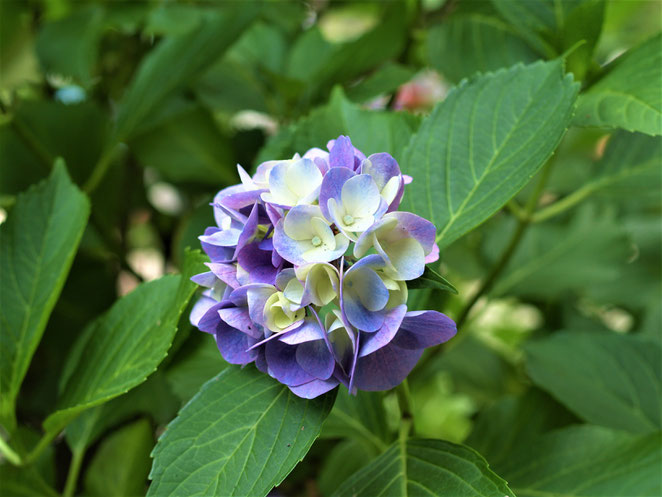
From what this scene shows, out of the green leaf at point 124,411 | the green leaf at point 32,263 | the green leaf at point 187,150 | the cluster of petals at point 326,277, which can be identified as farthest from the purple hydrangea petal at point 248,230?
the green leaf at point 187,150

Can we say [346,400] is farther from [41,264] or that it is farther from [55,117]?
[55,117]

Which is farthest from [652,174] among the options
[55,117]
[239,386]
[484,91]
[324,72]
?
[55,117]

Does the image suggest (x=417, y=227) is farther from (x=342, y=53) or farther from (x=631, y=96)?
(x=342, y=53)

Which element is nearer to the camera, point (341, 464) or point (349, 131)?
point (349, 131)

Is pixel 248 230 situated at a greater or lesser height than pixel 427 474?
greater

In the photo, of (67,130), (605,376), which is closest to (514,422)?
(605,376)
